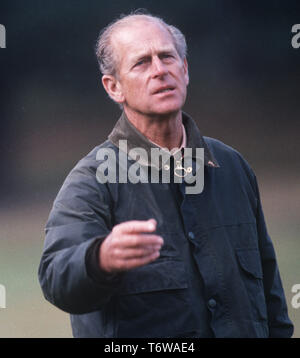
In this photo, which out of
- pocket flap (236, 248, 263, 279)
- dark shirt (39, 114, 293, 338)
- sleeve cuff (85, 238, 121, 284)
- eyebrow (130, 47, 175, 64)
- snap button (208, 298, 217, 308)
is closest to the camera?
sleeve cuff (85, 238, 121, 284)

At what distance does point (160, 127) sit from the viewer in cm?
184

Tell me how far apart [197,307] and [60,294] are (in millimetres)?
416

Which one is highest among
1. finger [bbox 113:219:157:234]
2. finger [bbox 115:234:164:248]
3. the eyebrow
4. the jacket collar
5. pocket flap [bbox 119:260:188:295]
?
the eyebrow

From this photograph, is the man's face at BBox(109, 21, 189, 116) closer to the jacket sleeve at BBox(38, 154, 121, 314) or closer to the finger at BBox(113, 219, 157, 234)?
the jacket sleeve at BBox(38, 154, 121, 314)

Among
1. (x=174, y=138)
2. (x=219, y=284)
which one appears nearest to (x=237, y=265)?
(x=219, y=284)

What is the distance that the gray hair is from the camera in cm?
195

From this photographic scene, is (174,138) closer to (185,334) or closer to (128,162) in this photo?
(128,162)

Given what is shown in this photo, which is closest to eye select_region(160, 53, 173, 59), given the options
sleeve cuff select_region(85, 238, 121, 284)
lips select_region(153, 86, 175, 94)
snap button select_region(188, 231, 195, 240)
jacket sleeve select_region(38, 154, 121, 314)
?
lips select_region(153, 86, 175, 94)

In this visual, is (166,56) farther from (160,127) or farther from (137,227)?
(137,227)

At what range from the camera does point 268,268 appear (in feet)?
6.46

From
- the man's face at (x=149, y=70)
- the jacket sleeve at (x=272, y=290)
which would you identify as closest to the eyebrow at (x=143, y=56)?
the man's face at (x=149, y=70)

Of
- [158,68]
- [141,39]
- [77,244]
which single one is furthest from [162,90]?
[77,244]

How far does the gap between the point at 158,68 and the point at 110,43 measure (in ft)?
0.78

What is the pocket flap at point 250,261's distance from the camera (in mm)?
1758
